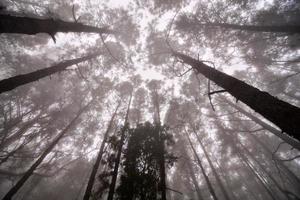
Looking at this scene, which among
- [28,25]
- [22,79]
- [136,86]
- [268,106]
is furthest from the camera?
[136,86]

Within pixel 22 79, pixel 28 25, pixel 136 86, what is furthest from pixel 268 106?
pixel 136 86

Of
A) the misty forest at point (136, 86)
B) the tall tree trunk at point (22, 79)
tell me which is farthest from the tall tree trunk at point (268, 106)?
the tall tree trunk at point (22, 79)

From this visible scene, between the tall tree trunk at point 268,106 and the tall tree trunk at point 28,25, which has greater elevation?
the tall tree trunk at point 28,25

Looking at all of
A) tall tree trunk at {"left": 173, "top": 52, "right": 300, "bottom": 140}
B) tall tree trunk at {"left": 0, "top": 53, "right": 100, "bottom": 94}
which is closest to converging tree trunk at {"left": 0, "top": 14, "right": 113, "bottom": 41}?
tall tree trunk at {"left": 0, "top": 53, "right": 100, "bottom": 94}

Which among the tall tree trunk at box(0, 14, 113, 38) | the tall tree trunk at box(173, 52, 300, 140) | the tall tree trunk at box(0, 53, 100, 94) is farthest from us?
the tall tree trunk at box(0, 53, 100, 94)

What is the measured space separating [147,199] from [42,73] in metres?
8.10

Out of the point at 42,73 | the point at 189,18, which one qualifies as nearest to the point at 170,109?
the point at 189,18

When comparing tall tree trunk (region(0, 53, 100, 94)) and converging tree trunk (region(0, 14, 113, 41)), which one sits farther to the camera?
tall tree trunk (region(0, 53, 100, 94))

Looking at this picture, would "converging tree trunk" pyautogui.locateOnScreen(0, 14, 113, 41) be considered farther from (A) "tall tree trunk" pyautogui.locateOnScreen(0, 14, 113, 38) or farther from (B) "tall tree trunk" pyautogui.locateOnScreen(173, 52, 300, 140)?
(B) "tall tree trunk" pyautogui.locateOnScreen(173, 52, 300, 140)

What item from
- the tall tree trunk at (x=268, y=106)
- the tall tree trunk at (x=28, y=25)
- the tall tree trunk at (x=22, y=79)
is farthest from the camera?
the tall tree trunk at (x=22, y=79)

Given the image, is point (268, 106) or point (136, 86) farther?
point (136, 86)

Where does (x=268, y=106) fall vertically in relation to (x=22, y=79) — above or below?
below

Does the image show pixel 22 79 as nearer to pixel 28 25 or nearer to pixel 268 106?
pixel 28 25

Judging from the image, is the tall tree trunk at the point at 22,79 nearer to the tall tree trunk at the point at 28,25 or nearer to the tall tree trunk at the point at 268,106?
the tall tree trunk at the point at 28,25
